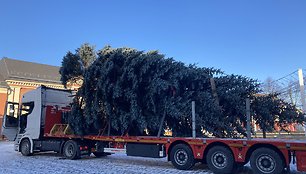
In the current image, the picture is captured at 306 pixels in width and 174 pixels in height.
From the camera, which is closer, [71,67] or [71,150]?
[71,150]

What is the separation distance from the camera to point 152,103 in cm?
1192

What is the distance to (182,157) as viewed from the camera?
1044cm

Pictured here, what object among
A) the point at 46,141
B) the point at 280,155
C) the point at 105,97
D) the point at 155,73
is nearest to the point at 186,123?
the point at 155,73

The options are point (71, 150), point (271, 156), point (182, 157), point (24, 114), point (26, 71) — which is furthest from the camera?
point (26, 71)

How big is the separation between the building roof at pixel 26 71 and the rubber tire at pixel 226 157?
116ft

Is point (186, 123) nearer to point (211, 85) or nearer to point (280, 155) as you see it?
point (211, 85)

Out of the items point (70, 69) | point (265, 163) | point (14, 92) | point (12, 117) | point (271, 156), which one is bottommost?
point (265, 163)

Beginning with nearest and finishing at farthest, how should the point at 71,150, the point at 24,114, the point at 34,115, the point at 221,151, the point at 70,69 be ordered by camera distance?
the point at 221,151
the point at 71,150
the point at 34,115
the point at 24,114
the point at 70,69

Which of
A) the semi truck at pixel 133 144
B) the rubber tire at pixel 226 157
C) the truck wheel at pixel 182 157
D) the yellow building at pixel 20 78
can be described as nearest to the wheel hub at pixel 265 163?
the semi truck at pixel 133 144

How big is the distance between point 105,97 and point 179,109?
3397 mm

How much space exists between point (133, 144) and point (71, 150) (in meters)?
3.90

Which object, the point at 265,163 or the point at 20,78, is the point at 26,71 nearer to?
the point at 20,78

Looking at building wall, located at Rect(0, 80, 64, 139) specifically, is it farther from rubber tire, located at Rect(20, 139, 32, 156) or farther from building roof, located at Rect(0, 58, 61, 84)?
rubber tire, located at Rect(20, 139, 32, 156)

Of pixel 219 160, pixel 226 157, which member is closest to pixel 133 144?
pixel 219 160
